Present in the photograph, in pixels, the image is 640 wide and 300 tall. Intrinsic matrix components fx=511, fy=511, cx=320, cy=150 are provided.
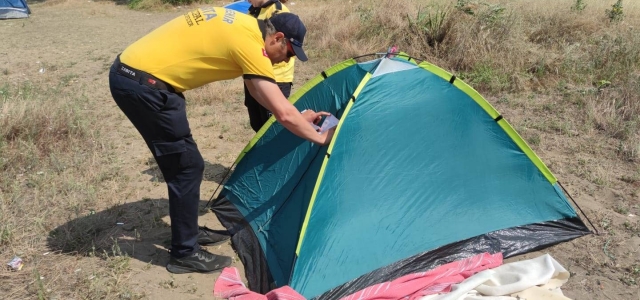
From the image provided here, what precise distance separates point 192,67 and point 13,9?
46.7ft

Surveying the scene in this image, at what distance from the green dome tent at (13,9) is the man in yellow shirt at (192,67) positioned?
13787mm

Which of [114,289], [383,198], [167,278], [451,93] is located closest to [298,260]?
[383,198]

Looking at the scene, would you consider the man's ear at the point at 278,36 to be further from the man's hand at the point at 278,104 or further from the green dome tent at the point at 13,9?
the green dome tent at the point at 13,9

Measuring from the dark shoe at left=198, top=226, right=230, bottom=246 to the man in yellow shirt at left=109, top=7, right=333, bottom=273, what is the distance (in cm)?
80

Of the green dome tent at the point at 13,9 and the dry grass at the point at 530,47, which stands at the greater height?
the dry grass at the point at 530,47

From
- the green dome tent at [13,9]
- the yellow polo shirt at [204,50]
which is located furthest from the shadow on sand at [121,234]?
the green dome tent at [13,9]

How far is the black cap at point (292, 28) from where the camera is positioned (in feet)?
8.98

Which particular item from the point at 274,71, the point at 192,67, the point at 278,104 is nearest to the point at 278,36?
the point at 278,104

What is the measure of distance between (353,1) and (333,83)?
802 cm

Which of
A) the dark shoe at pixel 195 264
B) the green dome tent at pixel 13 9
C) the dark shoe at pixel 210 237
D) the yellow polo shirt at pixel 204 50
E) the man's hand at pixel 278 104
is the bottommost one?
the green dome tent at pixel 13 9

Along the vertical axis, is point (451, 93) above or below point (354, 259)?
above

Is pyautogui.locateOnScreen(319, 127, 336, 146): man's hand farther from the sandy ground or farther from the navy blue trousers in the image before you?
the sandy ground

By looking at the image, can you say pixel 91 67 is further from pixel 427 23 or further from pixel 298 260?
pixel 298 260

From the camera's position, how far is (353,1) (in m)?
11.1
